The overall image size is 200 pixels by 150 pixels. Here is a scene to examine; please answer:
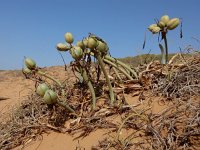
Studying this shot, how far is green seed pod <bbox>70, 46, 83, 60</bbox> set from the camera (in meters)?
2.92

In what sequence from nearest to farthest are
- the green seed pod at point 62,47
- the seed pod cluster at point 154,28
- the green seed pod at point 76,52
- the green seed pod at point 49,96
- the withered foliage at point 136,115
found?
1. the withered foliage at point 136,115
2. the green seed pod at point 49,96
3. the green seed pod at point 76,52
4. the green seed pod at point 62,47
5. the seed pod cluster at point 154,28

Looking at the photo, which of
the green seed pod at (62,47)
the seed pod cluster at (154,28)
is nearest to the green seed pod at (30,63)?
the green seed pod at (62,47)

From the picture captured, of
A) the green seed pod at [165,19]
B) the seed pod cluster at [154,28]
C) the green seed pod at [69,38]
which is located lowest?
the green seed pod at [69,38]

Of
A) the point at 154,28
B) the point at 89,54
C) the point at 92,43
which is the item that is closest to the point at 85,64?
the point at 89,54

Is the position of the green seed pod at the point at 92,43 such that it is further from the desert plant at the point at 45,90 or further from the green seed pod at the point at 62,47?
the desert plant at the point at 45,90

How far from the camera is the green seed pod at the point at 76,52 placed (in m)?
2.92

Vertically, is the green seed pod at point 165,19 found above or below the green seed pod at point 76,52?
above

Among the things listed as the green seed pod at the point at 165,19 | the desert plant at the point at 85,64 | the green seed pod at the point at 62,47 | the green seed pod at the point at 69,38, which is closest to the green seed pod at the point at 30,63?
the desert plant at the point at 85,64

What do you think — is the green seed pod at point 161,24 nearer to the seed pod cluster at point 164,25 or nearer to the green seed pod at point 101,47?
the seed pod cluster at point 164,25

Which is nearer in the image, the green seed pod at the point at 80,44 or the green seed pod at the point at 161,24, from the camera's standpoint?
the green seed pod at the point at 80,44

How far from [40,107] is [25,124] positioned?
0.26m

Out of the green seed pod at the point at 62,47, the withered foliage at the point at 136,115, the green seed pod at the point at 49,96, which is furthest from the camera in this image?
the green seed pod at the point at 62,47

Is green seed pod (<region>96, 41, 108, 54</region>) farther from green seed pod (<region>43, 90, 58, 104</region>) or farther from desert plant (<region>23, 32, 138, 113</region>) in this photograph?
green seed pod (<region>43, 90, 58, 104</region>)

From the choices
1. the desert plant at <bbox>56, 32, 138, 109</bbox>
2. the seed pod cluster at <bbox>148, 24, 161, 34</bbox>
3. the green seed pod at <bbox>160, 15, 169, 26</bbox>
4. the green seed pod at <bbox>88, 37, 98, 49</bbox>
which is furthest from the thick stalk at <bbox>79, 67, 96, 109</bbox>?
the green seed pod at <bbox>160, 15, 169, 26</bbox>
